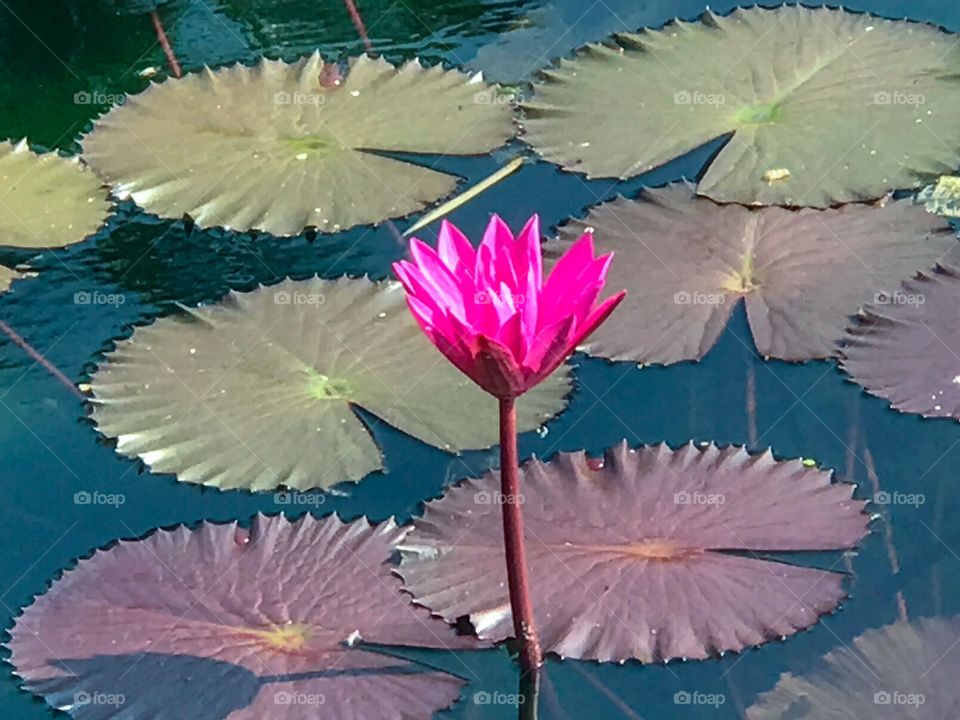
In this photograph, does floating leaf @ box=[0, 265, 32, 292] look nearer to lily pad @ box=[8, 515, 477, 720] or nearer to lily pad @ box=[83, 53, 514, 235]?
lily pad @ box=[83, 53, 514, 235]

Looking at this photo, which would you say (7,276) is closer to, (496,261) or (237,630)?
(237,630)

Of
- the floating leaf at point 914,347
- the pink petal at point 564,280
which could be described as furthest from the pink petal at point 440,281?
the floating leaf at point 914,347

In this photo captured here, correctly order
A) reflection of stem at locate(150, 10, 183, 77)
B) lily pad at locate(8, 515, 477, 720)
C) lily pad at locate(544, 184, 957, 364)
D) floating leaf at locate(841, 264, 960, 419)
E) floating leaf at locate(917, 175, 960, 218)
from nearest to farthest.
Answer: lily pad at locate(8, 515, 477, 720) → floating leaf at locate(841, 264, 960, 419) → lily pad at locate(544, 184, 957, 364) → floating leaf at locate(917, 175, 960, 218) → reflection of stem at locate(150, 10, 183, 77)

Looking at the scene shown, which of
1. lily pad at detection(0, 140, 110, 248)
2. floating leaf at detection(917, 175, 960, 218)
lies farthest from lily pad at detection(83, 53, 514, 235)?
floating leaf at detection(917, 175, 960, 218)

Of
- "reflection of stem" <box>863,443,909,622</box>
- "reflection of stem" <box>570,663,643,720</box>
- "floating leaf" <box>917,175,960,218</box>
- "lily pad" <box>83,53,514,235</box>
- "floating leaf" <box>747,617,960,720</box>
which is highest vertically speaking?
"lily pad" <box>83,53,514,235</box>

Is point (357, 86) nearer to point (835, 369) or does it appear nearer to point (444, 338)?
point (835, 369)

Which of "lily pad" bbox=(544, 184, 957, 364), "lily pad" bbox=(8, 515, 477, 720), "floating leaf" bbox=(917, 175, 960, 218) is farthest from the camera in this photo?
"floating leaf" bbox=(917, 175, 960, 218)

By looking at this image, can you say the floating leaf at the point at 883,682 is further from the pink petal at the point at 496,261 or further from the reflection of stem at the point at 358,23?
the reflection of stem at the point at 358,23
